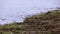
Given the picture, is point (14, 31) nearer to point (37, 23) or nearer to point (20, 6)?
point (37, 23)

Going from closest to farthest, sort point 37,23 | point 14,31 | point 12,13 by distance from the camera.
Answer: point 14,31, point 37,23, point 12,13

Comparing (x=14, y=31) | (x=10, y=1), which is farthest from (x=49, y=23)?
(x=10, y=1)

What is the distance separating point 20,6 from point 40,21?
1.36 metres

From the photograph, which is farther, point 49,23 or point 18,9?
point 18,9

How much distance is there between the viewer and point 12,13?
2.85 meters

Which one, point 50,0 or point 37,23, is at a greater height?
point 50,0

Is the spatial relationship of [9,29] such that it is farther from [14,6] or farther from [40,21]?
[14,6]

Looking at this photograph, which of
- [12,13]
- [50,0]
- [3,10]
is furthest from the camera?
[50,0]

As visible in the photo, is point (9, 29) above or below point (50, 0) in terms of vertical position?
below

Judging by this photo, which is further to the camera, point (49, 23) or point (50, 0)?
point (50, 0)

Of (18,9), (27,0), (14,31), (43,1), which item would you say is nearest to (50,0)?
(43,1)

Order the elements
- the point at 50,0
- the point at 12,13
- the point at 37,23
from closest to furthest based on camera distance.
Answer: the point at 37,23
the point at 12,13
the point at 50,0

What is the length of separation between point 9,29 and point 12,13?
100 cm

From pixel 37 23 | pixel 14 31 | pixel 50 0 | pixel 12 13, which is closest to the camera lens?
pixel 14 31
